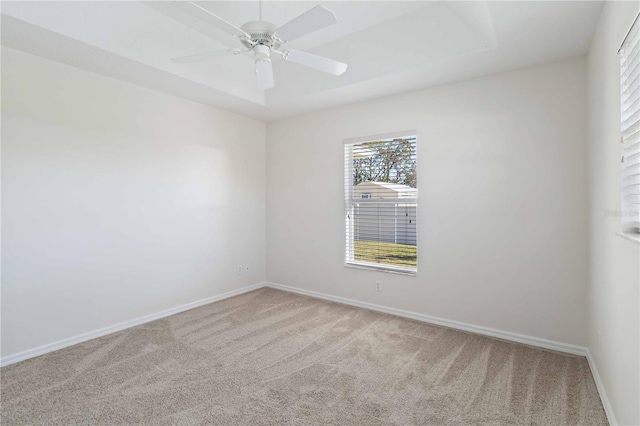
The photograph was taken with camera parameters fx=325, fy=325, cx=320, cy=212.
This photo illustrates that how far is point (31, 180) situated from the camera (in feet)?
8.83

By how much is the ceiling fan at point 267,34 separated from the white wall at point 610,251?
1467 mm

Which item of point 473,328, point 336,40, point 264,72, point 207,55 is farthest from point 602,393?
point 336,40

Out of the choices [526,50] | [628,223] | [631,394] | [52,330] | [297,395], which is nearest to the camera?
[631,394]

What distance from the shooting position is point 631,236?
158 centimetres

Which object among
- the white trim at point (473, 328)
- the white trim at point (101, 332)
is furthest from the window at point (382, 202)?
the white trim at point (101, 332)

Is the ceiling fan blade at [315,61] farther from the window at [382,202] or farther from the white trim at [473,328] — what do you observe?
the white trim at [473,328]

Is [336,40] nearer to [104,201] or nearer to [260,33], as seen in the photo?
[260,33]

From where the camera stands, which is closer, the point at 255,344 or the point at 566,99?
the point at 566,99

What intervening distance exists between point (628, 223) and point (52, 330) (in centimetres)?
422

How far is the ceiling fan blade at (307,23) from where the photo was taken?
1.68 m

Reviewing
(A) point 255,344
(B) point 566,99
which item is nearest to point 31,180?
(A) point 255,344

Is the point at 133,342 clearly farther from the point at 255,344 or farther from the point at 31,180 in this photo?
the point at 31,180

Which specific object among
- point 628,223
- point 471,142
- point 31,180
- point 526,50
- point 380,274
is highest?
point 526,50

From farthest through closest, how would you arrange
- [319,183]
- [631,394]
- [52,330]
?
[319,183] < [52,330] < [631,394]
